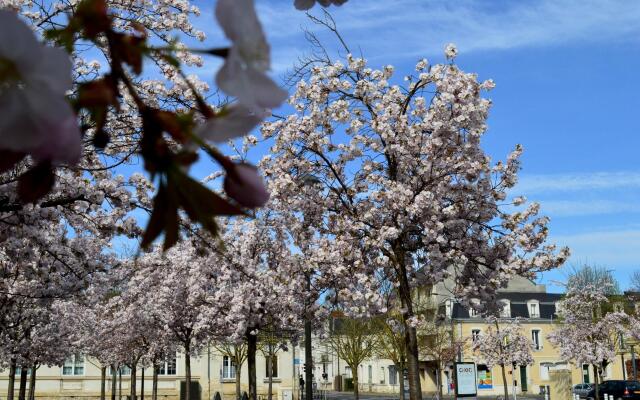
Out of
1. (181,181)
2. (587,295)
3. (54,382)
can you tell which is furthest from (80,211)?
(54,382)

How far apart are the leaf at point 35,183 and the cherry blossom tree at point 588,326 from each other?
40.0 m

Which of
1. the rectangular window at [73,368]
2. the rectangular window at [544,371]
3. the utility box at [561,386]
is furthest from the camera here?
the rectangular window at [544,371]

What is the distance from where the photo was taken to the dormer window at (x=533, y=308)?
6267 centimetres

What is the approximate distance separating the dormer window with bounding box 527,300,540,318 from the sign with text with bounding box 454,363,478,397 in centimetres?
4150

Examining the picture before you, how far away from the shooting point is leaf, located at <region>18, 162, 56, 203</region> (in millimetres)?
856

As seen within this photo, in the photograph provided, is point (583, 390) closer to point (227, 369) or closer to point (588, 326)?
point (588, 326)

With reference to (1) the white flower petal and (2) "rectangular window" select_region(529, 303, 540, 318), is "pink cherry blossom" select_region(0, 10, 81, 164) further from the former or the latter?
(2) "rectangular window" select_region(529, 303, 540, 318)

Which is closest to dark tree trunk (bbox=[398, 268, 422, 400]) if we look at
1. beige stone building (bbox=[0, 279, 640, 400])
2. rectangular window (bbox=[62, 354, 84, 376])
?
beige stone building (bbox=[0, 279, 640, 400])

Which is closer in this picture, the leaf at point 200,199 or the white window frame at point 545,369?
the leaf at point 200,199

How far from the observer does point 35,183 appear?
0.87m

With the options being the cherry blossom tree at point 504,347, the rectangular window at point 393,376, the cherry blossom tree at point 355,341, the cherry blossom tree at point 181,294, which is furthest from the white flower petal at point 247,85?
the rectangular window at point 393,376

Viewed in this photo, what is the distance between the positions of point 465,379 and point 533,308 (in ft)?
139

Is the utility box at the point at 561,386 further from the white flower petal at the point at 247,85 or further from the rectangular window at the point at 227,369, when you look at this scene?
the white flower petal at the point at 247,85

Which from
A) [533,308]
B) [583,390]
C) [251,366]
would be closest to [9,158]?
[251,366]
